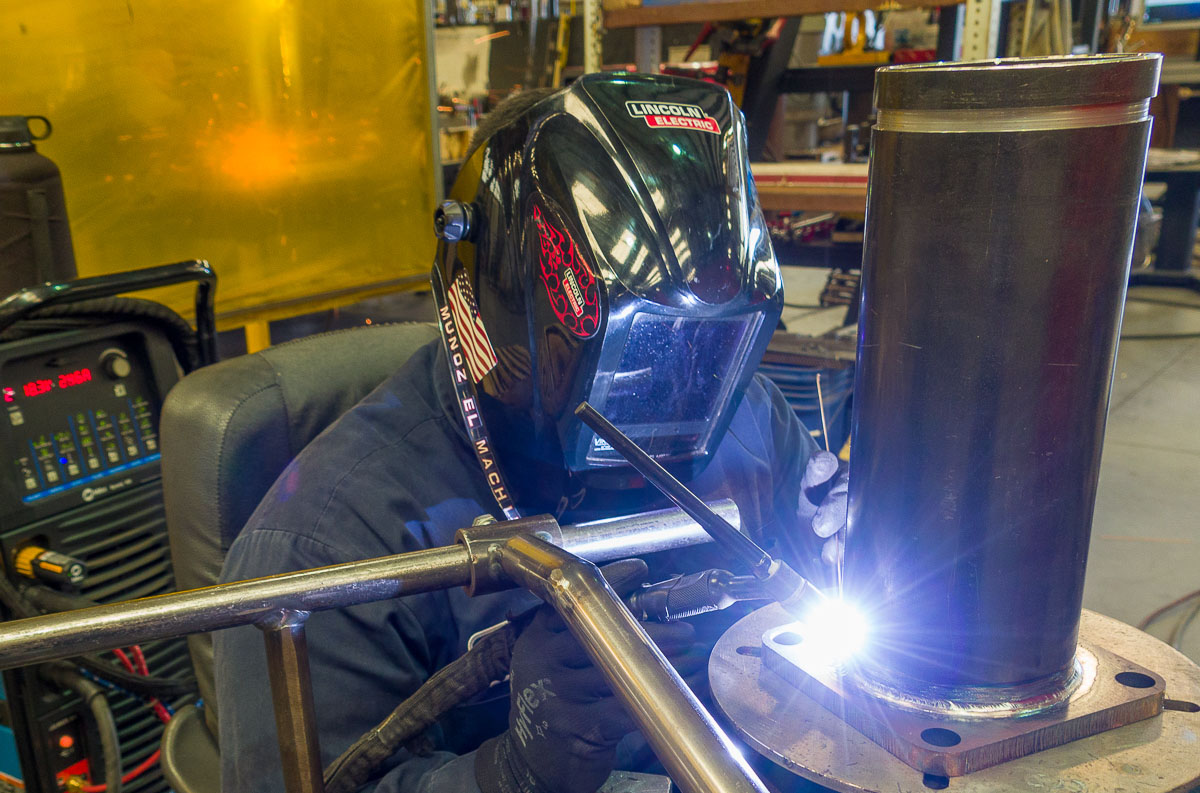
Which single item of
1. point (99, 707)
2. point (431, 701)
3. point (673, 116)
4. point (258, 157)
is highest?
point (673, 116)

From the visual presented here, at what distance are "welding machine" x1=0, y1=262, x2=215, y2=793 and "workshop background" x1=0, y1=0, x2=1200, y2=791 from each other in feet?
4.52

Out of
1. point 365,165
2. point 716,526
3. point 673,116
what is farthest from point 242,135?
point 716,526

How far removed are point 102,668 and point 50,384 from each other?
0.55m

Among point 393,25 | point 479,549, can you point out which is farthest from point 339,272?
point 479,549

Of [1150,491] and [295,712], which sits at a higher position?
[295,712]

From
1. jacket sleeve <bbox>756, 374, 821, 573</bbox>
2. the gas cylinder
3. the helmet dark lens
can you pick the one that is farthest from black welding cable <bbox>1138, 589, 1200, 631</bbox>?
the gas cylinder

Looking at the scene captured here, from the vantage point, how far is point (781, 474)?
5.16ft

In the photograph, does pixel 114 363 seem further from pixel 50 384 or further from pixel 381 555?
pixel 381 555

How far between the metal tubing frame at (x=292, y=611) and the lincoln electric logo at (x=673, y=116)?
2.03 feet

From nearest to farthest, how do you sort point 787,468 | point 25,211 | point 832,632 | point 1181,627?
point 832,632, point 787,468, point 25,211, point 1181,627

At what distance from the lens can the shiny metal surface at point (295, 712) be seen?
2.24 ft

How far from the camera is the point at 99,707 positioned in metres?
1.76

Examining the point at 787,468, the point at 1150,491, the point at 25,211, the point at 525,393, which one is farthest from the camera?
the point at 1150,491

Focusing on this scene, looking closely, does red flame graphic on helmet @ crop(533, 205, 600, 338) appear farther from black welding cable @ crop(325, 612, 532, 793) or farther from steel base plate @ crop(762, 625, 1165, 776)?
steel base plate @ crop(762, 625, 1165, 776)
